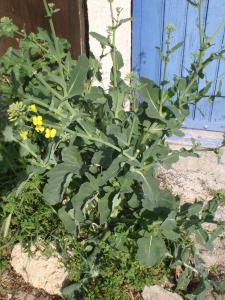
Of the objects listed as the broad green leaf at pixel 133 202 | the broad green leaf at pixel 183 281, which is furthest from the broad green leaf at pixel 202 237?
the broad green leaf at pixel 133 202

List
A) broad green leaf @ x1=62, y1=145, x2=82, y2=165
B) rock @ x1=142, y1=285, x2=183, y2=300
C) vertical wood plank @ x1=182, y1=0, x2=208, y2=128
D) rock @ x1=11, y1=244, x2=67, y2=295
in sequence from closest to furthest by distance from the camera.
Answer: broad green leaf @ x1=62, y1=145, x2=82, y2=165 → rock @ x1=142, y1=285, x2=183, y2=300 → rock @ x1=11, y1=244, x2=67, y2=295 → vertical wood plank @ x1=182, y1=0, x2=208, y2=128

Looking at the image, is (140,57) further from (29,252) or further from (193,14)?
(29,252)

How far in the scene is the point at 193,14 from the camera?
3697 mm

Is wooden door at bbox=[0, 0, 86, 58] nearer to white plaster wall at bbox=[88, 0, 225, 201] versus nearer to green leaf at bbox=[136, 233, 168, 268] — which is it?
white plaster wall at bbox=[88, 0, 225, 201]

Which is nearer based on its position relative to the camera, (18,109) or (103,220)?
(18,109)

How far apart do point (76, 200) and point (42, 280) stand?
0.75 meters

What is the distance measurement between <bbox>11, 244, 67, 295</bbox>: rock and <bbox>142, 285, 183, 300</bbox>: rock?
56 centimetres

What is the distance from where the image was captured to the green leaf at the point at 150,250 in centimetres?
244

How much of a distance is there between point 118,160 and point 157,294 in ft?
3.11

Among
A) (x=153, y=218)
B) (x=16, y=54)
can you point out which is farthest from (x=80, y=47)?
(x=153, y=218)

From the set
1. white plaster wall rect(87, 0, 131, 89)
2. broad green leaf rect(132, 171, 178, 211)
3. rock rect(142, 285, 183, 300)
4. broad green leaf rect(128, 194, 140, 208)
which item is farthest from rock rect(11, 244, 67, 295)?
white plaster wall rect(87, 0, 131, 89)

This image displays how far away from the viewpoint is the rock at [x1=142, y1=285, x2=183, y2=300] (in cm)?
267

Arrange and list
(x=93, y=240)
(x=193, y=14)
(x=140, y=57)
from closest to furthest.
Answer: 1. (x=93, y=240)
2. (x=193, y=14)
3. (x=140, y=57)

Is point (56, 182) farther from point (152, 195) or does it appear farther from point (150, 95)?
point (150, 95)
